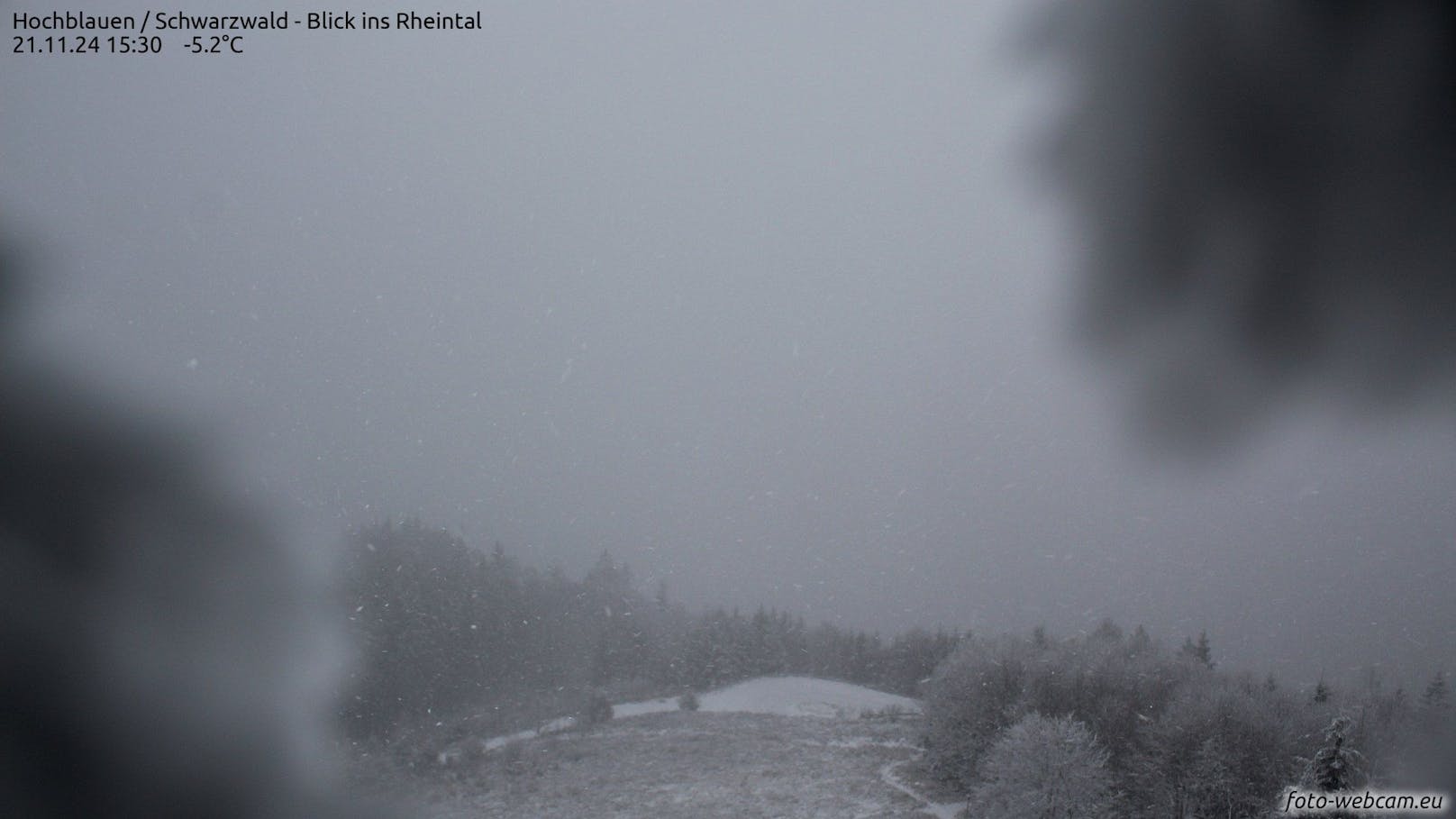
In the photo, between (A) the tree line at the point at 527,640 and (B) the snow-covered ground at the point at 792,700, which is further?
(B) the snow-covered ground at the point at 792,700

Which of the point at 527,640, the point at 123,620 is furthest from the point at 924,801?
the point at 123,620

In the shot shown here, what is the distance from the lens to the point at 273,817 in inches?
69.2

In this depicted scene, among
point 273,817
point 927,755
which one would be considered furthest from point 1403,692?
point 927,755

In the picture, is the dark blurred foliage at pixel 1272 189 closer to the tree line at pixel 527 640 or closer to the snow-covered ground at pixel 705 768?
the tree line at pixel 527 640

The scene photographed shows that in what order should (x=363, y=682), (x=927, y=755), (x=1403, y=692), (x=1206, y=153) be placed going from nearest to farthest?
(x=1206, y=153)
(x=1403, y=692)
(x=363, y=682)
(x=927, y=755)

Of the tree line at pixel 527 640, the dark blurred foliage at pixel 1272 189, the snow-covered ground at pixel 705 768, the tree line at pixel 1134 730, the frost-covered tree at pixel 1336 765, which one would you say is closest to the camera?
the dark blurred foliage at pixel 1272 189

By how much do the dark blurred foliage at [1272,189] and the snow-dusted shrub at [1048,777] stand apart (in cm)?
1371

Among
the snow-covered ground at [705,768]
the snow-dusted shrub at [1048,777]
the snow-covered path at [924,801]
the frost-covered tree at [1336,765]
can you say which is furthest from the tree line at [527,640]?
the snow-dusted shrub at [1048,777]

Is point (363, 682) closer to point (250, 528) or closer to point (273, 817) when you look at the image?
point (273, 817)

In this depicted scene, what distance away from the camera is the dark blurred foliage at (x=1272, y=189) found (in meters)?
1.01

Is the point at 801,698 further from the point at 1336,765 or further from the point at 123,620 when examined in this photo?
the point at 123,620

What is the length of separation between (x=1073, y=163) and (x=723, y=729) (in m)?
21.6

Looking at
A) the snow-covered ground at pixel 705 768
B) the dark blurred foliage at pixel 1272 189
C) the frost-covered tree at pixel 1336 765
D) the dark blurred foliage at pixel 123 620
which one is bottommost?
the snow-covered ground at pixel 705 768

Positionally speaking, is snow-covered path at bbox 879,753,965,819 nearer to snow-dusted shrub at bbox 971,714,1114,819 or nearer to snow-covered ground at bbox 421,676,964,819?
snow-covered ground at bbox 421,676,964,819
